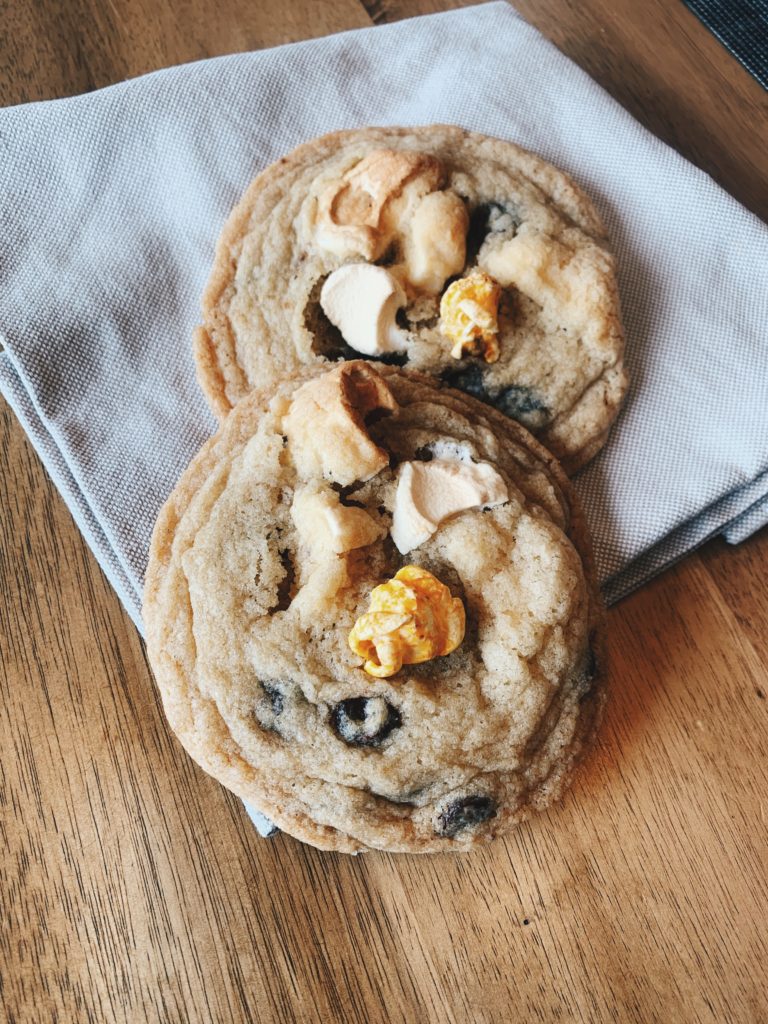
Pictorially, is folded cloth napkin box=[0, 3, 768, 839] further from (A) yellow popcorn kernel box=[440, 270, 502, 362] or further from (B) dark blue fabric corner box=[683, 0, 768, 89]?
(B) dark blue fabric corner box=[683, 0, 768, 89]

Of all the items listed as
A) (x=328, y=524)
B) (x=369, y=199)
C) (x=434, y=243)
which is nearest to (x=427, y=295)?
(x=434, y=243)

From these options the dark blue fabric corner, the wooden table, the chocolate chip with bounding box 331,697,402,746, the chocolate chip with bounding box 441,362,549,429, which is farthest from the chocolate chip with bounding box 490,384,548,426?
the dark blue fabric corner

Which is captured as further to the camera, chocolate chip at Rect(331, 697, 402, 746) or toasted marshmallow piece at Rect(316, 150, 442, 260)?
toasted marshmallow piece at Rect(316, 150, 442, 260)

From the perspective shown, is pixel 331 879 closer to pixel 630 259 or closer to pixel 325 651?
pixel 325 651

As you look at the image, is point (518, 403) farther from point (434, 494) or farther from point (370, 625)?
point (370, 625)

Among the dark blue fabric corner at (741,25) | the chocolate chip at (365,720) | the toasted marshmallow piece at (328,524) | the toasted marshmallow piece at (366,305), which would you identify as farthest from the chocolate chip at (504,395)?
the dark blue fabric corner at (741,25)

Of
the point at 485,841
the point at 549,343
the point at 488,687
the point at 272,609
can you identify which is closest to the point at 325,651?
the point at 272,609

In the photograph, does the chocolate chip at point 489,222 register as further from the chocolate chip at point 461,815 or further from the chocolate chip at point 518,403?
the chocolate chip at point 461,815
